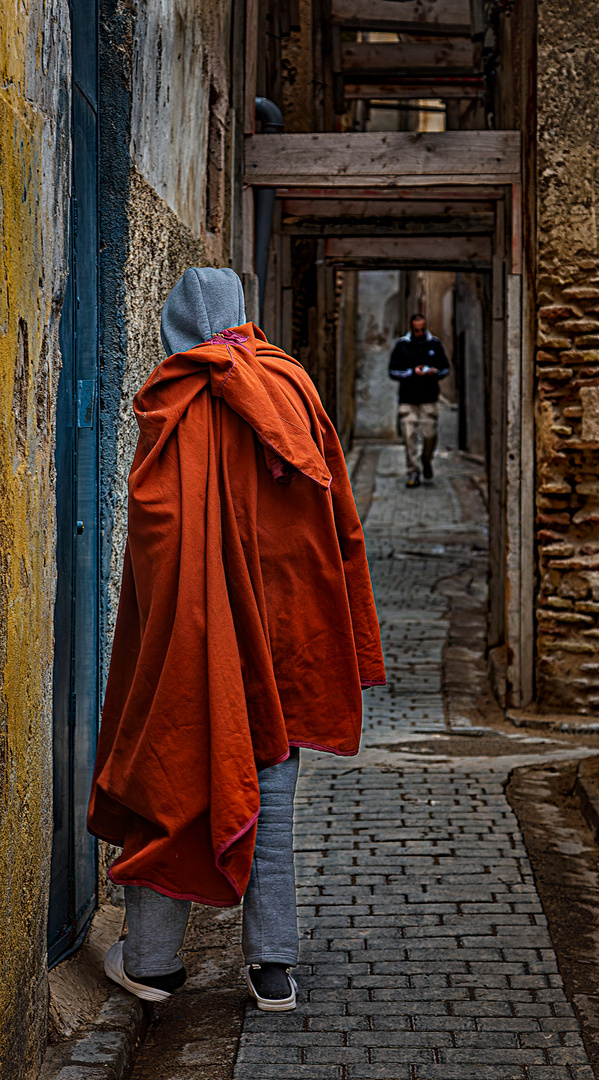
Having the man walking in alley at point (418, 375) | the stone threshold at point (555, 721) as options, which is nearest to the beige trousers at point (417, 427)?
the man walking in alley at point (418, 375)

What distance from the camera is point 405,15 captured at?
12.2m

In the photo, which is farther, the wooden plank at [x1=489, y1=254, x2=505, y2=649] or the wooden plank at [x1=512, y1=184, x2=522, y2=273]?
the wooden plank at [x1=489, y1=254, x2=505, y2=649]

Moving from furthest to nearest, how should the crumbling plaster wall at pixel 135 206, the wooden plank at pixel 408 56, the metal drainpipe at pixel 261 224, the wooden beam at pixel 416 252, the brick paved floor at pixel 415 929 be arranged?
the wooden plank at pixel 408 56, the wooden beam at pixel 416 252, the metal drainpipe at pixel 261 224, the crumbling plaster wall at pixel 135 206, the brick paved floor at pixel 415 929

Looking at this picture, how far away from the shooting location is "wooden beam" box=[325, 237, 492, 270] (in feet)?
31.2

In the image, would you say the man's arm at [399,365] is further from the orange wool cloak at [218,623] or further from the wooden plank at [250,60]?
the orange wool cloak at [218,623]

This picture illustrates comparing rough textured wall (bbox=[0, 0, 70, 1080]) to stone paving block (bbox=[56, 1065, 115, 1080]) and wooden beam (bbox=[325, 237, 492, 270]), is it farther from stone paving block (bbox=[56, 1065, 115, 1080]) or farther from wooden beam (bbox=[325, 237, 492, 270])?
wooden beam (bbox=[325, 237, 492, 270])

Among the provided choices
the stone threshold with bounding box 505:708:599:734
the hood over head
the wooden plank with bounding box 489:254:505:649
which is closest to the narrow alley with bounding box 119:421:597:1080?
the stone threshold with bounding box 505:708:599:734

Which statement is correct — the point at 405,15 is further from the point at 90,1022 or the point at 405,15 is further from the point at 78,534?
the point at 90,1022

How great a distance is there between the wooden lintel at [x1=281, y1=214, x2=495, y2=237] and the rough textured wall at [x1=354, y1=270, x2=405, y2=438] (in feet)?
43.5

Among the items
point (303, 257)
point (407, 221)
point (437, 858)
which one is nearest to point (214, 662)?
point (437, 858)

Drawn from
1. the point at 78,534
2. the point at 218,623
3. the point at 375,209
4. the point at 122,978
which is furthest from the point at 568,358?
the point at 122,978

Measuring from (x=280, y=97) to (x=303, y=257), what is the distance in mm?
1350

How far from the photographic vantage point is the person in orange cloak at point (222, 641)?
2.80 m

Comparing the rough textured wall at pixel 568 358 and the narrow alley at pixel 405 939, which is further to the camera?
the rough textured wall at pixel 568 358
